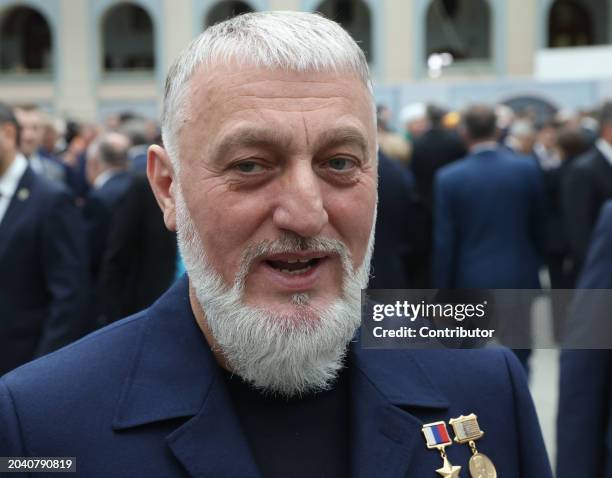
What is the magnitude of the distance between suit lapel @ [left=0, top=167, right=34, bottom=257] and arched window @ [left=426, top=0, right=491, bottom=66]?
31.6m

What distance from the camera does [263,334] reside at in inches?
62.9

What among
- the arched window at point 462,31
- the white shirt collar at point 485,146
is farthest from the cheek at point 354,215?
the arched window at point 462,31

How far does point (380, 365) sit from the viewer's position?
175cm

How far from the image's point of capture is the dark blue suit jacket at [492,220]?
18.9 feet

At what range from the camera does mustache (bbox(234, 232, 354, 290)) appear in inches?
60.0

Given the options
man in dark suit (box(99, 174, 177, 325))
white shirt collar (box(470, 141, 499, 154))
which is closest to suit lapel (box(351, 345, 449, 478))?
man in dark suit (box(99, 174, 177, 325))

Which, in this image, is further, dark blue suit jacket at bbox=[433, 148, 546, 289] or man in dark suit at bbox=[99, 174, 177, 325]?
dark blue suit jacket at bbox=[433, 148, 546, 289]

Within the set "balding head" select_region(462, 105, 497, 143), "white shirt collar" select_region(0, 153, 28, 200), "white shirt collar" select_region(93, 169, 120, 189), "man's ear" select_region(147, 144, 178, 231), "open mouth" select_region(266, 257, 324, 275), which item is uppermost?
"man's ear" select_region(147, 144, 178, 231)

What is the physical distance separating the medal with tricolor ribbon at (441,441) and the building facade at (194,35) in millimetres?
27700

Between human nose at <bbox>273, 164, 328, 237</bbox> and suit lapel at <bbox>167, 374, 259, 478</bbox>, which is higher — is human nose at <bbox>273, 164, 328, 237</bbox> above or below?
above

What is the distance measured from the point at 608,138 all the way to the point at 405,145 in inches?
86.8

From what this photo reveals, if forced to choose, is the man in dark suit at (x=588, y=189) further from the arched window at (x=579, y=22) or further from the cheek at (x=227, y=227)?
the arched window at (x=579, y=22)

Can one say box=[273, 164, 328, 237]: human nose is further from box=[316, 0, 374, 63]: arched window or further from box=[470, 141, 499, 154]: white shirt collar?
box=[316, 0, 374, 63]: arched window

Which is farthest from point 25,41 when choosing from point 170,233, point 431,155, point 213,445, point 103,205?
point 213,445
